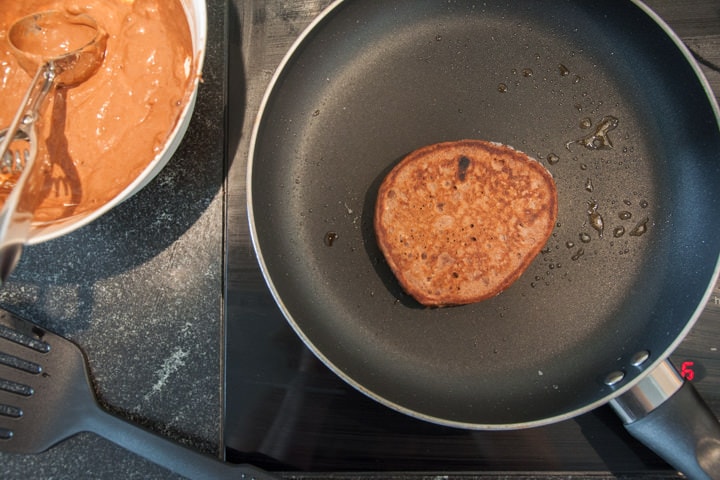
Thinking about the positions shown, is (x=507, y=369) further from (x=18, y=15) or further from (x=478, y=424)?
(x=18, y=15)

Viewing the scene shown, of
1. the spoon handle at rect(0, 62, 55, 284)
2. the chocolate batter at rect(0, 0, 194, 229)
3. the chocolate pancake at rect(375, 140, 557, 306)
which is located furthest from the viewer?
the chocolate pancake at rect(375, 140, 557, 306)

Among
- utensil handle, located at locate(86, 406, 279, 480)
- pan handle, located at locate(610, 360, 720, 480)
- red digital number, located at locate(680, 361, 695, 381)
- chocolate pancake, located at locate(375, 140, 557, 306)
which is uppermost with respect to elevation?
chocolate pancake, located at locate(375, 140, 557, 306)

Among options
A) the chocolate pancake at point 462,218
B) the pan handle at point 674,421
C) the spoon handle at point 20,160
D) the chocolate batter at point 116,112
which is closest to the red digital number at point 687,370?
the pan handle at point 674,421

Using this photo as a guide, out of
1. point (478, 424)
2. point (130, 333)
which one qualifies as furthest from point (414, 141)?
point (130, 333)

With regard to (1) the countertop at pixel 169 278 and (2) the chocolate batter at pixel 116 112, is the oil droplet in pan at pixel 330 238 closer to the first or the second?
(1) the countertop at pixel 169 278

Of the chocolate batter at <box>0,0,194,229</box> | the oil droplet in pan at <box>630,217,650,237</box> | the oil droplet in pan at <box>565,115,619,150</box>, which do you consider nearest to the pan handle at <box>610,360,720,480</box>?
the oil droplet in pan at <box>630,217,650,237</box>

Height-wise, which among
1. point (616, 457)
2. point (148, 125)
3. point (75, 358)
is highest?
point (148, 125)

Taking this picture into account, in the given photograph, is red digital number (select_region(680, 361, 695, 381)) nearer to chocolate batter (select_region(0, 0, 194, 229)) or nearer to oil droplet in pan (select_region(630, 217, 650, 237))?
oil droplet in pan (select_region(630, 217, 650, 237))
